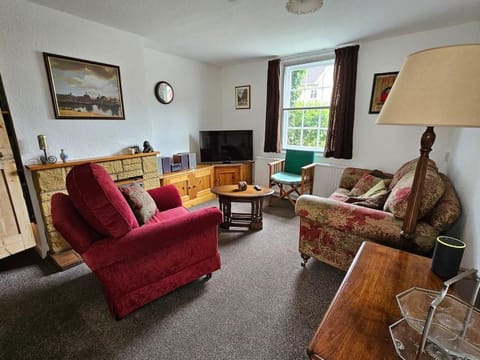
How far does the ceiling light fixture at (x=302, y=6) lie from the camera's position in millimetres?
1963

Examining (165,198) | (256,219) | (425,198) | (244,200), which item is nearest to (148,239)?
(165,198)

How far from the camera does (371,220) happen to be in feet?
5.26

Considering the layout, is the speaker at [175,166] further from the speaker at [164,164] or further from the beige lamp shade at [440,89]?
the beige lamp shade at [440,89]

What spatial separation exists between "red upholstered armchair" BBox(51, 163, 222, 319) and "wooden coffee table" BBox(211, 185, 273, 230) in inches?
37.0

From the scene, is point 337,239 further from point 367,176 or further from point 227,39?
point 227,39

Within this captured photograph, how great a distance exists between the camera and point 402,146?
301cm

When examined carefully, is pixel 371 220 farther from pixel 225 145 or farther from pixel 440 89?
pixel 225 145

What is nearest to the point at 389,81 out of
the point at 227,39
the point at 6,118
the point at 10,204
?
the point at 227,39

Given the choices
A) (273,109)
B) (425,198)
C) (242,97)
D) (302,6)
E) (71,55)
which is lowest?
(425,198)

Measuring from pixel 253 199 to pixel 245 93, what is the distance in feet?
8.23

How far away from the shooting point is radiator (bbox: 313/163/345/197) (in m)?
3.52

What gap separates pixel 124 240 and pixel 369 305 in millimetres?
1289

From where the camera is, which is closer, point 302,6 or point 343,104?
point 302,6

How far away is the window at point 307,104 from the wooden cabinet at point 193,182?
161cm
